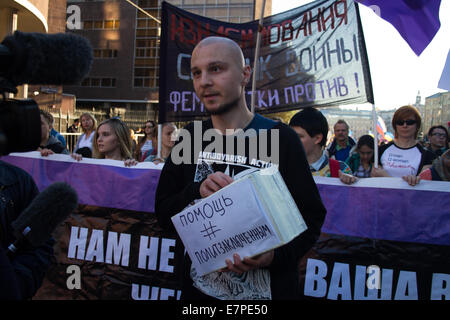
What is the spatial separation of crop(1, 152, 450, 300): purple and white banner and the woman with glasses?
109 cm

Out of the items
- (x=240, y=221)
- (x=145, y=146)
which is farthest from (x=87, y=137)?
(x=240, y=221)

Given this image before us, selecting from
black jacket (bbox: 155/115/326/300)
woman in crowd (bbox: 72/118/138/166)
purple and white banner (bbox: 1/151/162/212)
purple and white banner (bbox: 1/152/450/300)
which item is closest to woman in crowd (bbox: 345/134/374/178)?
purple and white banner (bbox: 1/152/450/300)

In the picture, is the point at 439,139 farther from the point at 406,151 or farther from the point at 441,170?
the point at 441,170

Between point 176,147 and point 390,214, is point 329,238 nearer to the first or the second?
point 390,214

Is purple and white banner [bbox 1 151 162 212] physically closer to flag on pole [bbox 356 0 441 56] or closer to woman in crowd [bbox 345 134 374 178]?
woman in crowd [bbox 345 134 374 178]

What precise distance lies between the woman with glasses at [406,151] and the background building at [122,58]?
4752 cm

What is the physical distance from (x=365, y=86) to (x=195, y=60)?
3107mm

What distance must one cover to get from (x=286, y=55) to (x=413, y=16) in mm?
1547

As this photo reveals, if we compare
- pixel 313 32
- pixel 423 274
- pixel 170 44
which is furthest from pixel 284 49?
pixel 423 274

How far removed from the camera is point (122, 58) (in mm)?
51906

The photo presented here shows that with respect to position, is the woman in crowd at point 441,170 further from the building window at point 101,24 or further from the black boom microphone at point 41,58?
the building window at point 101,24

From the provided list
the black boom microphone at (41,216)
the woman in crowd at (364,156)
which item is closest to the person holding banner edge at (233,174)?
the black boom microphone at (41,216)

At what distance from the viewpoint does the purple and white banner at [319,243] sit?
2922 mm

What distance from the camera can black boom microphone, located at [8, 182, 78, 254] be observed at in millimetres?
1249
